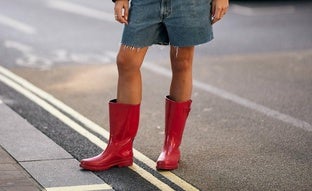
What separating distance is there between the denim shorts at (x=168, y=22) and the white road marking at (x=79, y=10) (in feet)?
26.6

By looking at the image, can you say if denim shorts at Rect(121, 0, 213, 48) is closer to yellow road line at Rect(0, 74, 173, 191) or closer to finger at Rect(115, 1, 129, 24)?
finger at Rect(115, 1, 129, 24)

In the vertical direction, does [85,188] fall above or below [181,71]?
below

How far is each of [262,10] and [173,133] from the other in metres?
9.38

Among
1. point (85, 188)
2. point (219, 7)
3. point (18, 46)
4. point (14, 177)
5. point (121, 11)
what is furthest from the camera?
point (18, 46)

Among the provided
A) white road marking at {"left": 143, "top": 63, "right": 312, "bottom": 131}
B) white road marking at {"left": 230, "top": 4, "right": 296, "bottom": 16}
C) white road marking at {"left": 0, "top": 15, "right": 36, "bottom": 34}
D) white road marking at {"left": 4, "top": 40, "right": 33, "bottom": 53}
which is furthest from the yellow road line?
white road marking at {"left": 230, "top": 4, "right": 296, "bottom": 16}

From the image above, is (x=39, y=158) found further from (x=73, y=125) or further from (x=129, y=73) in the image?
(x=73, y=125)

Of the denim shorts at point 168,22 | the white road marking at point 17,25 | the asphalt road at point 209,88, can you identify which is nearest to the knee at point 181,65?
the denim shorts at point 168,22

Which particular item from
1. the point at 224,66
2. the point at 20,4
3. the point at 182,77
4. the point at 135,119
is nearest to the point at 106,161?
the point at 135,119

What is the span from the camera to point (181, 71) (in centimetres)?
617

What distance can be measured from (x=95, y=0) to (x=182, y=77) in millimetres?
10788

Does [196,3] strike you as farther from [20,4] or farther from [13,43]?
[20,4]

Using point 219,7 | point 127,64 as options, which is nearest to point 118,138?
point 127,64

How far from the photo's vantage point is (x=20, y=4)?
618 inches

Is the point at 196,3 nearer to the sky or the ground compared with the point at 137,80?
nearer to the sky
